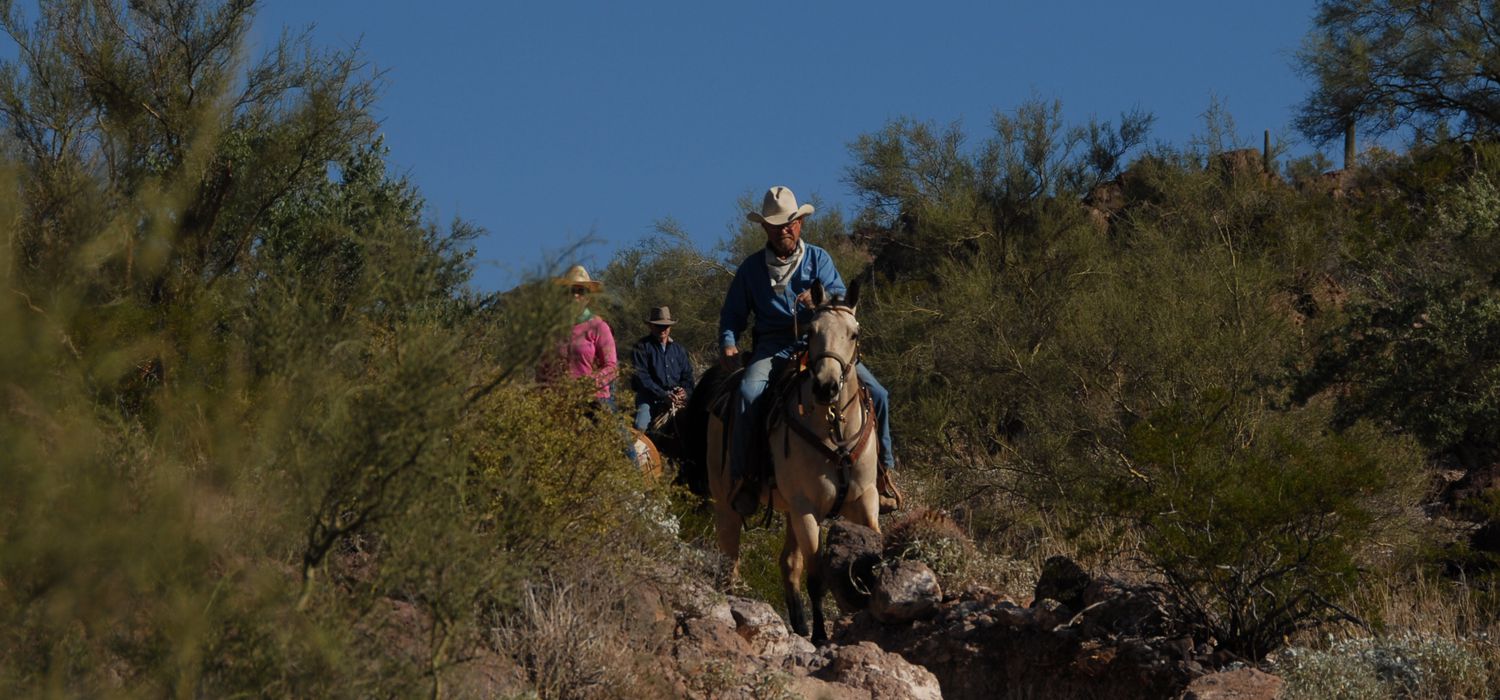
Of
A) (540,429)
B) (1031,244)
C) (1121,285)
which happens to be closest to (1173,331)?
(1121,285)

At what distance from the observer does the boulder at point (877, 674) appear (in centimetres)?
919

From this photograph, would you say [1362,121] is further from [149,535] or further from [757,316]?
[149,535]

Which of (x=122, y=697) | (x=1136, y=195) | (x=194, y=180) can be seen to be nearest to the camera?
(x=122, y=697)

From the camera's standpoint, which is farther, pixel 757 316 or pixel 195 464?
pixel 757 316

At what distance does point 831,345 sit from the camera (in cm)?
1095

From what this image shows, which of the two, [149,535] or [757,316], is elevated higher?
[757,316]

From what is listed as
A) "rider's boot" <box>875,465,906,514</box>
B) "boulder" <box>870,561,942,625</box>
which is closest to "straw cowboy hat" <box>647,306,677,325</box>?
"rider's boot" <box>875,465,906,514</box>

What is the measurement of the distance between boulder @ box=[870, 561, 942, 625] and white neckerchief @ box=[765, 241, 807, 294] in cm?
204

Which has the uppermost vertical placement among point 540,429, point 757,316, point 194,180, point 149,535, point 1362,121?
point 1362,121

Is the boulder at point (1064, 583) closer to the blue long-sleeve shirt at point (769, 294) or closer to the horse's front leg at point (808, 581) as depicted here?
the horse's front leg at point (808, 581)

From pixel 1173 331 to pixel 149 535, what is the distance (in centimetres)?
1638

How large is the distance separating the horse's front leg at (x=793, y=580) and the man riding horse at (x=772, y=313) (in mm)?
607

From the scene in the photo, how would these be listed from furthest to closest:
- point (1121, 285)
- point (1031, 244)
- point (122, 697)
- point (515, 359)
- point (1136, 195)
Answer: point (1136, 195) → point (1031, 244) → point (1121, 285) → point (515, 359) → point (122, 697)

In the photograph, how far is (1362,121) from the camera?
3481cm
